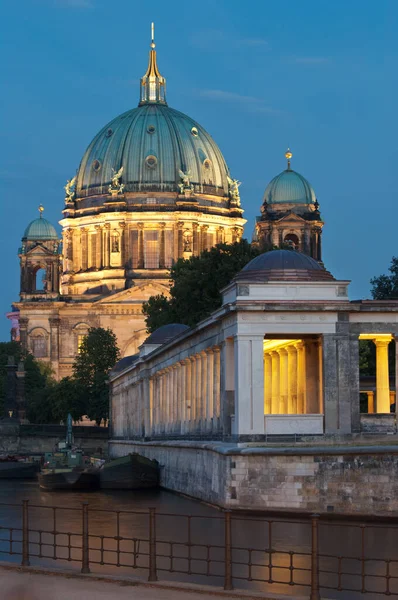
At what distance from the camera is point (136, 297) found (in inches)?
6521

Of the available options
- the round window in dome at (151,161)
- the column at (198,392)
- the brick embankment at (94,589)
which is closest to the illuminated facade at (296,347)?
the column at (198,392)

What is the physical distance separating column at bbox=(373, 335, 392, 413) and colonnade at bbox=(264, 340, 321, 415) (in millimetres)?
2183

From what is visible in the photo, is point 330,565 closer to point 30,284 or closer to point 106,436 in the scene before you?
point 106,436

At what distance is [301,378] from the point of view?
187 ft

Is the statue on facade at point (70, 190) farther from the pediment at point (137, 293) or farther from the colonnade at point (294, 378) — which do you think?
the colonnade at point (294, 378)

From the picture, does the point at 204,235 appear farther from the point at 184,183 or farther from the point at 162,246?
the point at 184,183

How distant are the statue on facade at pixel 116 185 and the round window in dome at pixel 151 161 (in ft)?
10.7

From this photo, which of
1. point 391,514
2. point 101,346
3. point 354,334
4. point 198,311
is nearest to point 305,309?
point 354,334

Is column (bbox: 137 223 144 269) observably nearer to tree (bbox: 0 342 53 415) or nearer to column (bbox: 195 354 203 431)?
tree (bbox: 0 342 53 415)

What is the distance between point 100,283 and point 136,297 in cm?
722

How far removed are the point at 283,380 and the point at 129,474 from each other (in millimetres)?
8451

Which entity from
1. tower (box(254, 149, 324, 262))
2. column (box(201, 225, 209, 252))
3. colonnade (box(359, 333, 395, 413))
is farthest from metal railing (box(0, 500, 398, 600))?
column (box(201, 225, 209, 252))

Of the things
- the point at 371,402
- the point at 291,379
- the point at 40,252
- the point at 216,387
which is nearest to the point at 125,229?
the point at 40,252

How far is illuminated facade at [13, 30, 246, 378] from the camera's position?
169m
